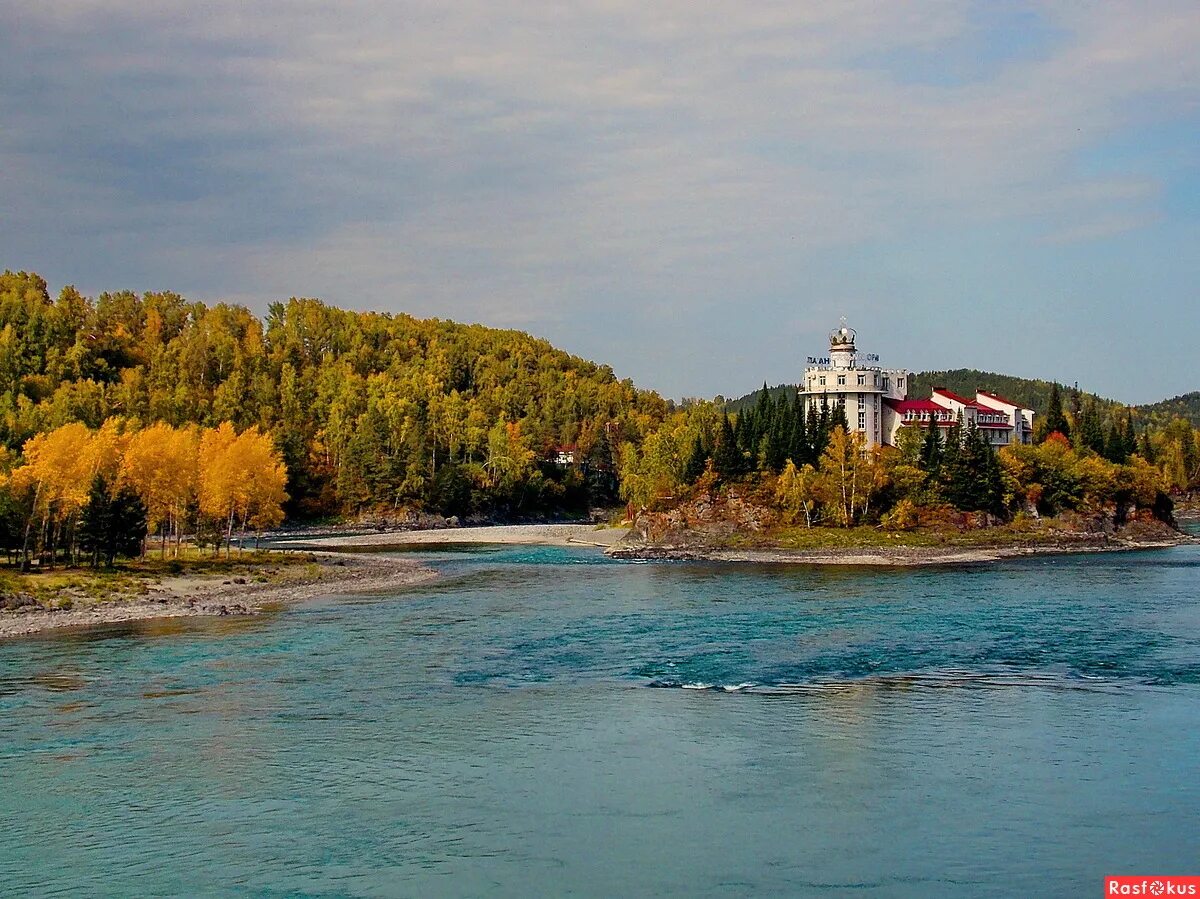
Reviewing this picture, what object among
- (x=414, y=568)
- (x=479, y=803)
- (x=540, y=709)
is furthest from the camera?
(x=414, y=568)

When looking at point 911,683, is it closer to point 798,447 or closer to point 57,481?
point 57,481

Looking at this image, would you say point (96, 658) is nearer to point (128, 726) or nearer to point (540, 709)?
point (128, 726)

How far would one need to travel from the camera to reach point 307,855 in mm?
17703

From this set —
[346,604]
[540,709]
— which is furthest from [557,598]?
[540,709]

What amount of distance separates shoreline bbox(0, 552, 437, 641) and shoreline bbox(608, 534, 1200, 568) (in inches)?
817

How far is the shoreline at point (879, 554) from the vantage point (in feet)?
243

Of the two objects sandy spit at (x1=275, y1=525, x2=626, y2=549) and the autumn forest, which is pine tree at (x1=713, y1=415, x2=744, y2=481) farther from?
sandy spit at (x1=275, y1=525, x2=626, y2=549)

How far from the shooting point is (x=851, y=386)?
344 ft

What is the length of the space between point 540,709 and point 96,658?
591 inches

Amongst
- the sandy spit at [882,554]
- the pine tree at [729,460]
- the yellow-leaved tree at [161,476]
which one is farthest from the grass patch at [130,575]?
the pine tree at [729,460]

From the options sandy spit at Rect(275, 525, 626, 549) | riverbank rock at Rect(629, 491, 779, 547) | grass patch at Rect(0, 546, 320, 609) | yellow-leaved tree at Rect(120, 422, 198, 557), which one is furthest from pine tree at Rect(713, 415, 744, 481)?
yellow-leaved tree at Rect(120, 422, 198, 557)

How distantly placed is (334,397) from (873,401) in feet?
281

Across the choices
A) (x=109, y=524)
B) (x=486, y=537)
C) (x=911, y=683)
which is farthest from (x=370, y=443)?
(x=911, y=683)

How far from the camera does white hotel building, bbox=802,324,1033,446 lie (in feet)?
345
